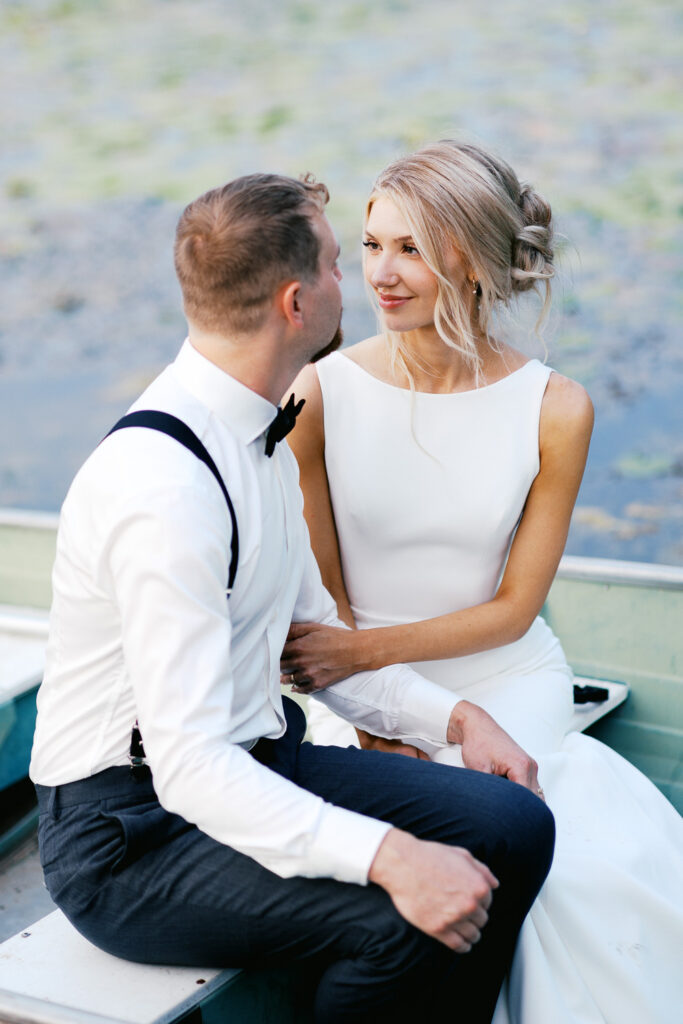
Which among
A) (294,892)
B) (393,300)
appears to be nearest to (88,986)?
(294,892)

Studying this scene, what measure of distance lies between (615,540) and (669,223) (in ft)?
6.32

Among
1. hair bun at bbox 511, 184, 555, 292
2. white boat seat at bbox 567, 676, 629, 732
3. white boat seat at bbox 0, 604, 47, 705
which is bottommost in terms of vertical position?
white boat seat at bbox 0, 604, 47, 705

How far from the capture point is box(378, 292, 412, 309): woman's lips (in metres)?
2.00

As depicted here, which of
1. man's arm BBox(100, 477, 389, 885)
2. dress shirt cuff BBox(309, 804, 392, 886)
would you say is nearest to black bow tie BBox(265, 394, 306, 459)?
man's arm BBox(100, 477, 389, 885)

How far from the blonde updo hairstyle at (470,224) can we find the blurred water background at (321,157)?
4.30m

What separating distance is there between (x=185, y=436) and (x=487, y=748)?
2.37ft

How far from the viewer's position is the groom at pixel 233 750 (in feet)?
4.10

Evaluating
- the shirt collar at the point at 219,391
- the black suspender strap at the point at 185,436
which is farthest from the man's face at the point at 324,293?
the black suspender strap at the point at 185,436

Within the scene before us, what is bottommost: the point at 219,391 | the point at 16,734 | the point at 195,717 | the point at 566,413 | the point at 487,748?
the point at 16,734

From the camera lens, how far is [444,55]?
686cm

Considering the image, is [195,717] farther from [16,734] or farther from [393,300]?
[16,734]

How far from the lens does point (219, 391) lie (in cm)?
147

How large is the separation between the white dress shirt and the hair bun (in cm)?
74

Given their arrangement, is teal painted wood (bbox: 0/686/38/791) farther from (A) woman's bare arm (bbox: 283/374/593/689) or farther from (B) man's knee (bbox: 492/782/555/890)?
(B) man's knee (bbox: 492/782/555/890)
